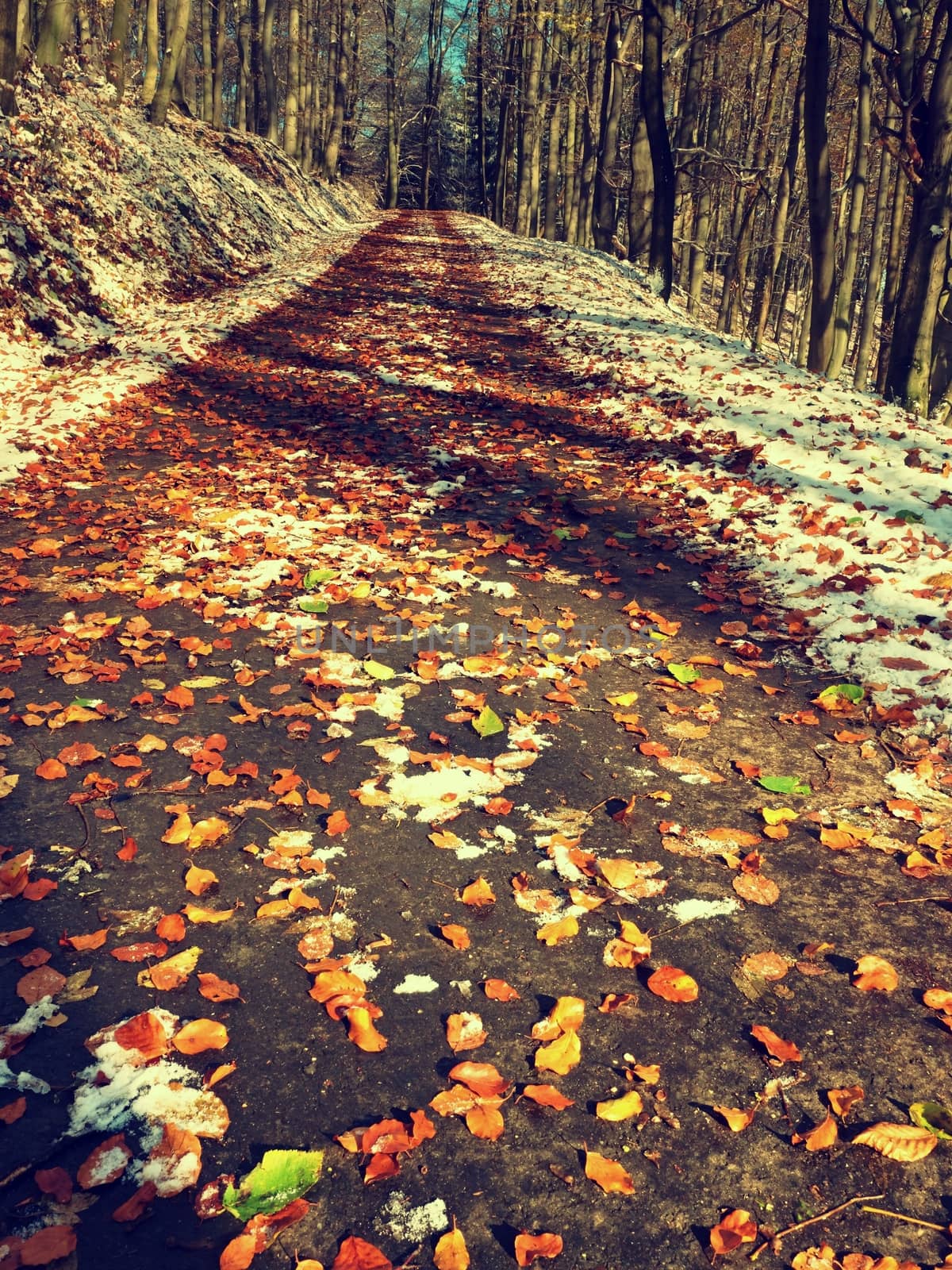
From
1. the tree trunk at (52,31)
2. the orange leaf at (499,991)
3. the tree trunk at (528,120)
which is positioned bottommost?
the orange leaf at (499,991)

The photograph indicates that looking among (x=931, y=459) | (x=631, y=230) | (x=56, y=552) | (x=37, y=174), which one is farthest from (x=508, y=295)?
(x=56, y=552)

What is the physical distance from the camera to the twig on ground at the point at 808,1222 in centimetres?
170

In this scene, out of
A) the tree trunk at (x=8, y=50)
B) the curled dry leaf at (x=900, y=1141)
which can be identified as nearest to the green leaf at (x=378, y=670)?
the curled dry leaf at (x=900, y=1141)

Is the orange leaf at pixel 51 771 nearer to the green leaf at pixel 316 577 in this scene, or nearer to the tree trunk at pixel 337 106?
the green leaf at pixel 316 577

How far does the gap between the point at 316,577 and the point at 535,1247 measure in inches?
147

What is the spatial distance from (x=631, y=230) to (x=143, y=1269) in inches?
854

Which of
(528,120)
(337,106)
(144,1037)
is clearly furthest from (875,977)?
(337,106)

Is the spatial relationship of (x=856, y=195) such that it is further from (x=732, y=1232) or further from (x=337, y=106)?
(x=337, y=106)

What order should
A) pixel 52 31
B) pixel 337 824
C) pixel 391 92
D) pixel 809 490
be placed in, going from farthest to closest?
pixel 391 92
pixel 52 31
pixel 809 490
pixel 337 824

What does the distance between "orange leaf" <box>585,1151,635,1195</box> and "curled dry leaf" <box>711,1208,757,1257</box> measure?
0.18 meters

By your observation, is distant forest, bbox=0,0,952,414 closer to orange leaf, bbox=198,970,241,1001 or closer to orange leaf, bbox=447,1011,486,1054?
orange leaf, bbox=447,1011,486,1054

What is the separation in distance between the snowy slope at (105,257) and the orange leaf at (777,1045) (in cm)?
637

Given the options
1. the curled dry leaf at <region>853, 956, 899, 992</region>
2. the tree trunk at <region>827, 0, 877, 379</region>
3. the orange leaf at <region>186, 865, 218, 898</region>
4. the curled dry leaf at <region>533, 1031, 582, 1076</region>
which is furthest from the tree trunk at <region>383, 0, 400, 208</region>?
the curled dry leaf at <region>533, 1031, 582, 1076</region>

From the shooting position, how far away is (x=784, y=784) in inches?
126
